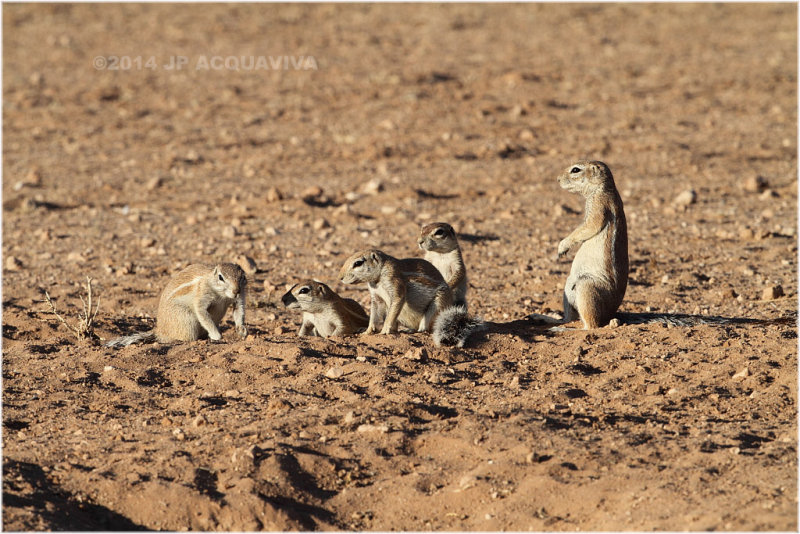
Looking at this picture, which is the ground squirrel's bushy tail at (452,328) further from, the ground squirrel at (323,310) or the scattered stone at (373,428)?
the scattered stone at (373,428)

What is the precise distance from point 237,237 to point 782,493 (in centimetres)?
826

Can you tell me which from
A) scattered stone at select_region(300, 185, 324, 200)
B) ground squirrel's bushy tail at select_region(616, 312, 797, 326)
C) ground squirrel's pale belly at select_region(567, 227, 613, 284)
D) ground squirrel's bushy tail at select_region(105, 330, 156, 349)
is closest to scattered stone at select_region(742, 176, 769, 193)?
scattered stone at select_region(300, 185, 324, 200)

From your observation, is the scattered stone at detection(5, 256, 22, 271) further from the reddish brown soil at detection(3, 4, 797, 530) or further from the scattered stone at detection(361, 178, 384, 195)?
the scattered stone at detection(361, 178, 384, 195)

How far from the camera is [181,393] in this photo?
7199 millimetres

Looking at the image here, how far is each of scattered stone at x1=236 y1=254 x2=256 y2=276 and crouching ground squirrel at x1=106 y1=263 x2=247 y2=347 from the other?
8.35ft

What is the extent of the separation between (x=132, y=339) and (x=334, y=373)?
210cm

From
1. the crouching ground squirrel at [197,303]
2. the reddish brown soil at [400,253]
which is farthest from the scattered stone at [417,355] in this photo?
the crouching ground squirrel at [197,303]

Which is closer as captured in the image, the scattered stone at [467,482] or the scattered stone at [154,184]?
the scattered stone at [467,482]

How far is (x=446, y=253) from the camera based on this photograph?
8.95 m

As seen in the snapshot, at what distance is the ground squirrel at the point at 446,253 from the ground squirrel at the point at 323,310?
80cm

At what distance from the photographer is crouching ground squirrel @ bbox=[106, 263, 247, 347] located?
825 cm

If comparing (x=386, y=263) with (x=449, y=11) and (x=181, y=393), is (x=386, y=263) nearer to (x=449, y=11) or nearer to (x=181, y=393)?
(x=181, y=393)

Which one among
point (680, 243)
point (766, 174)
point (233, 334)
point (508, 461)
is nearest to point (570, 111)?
point (766, 174)

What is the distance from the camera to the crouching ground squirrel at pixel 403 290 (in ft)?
27.0
